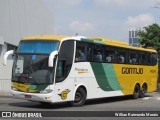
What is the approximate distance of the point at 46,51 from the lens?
18.3 meters

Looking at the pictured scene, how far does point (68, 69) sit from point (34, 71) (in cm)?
158

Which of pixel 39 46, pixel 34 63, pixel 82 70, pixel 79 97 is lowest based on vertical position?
pixel 79 97

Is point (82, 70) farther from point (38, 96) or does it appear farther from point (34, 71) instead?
point (38, 96)

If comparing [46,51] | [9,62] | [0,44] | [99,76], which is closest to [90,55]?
[99,76]

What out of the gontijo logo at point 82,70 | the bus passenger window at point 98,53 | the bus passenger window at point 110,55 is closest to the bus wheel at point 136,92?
the bus passenger window at point 110,55

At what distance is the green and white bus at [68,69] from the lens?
18.0 metres

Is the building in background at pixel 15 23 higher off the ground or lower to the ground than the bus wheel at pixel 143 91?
higher

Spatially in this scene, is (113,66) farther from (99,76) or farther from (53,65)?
(53,65)

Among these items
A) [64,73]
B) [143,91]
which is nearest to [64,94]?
[64,73]

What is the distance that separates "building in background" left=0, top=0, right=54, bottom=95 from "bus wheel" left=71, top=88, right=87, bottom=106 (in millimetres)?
10251

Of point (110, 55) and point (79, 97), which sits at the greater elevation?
point (110, 55)

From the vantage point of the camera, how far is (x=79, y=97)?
19.8 m

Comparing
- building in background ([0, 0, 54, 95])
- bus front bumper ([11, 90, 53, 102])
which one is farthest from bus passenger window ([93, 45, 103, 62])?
building in background ([0, 0, 54, 95])

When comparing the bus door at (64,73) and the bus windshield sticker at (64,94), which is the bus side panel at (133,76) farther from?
the bus windshield sticker at (64,94)
